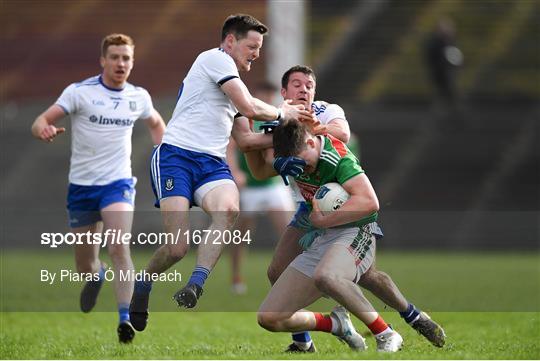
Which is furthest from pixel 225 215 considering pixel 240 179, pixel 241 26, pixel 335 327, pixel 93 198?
pixel 240 179

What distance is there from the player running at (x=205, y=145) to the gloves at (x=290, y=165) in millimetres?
491

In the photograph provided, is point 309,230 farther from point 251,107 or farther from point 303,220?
point 251,107

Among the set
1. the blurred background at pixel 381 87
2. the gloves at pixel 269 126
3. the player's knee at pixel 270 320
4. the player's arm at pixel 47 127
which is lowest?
the blurred background at pixel 381 87

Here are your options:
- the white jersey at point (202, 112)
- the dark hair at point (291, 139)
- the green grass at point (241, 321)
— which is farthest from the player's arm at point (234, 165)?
the dark hair at point (291, 139)

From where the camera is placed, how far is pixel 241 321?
10.5 m

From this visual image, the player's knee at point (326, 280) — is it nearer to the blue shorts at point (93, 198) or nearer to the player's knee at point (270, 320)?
the player's knee at point (270, 320)

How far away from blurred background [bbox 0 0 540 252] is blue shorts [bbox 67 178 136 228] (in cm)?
1111

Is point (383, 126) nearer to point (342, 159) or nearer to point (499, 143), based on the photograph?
point (499, 143)

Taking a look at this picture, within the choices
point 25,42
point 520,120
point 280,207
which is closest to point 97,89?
point 280,207

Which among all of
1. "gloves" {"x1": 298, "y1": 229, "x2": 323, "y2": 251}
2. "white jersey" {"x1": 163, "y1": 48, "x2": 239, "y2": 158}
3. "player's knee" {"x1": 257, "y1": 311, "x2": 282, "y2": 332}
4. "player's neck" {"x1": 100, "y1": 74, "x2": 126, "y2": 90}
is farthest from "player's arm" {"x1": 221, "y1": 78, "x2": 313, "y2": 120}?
"player's neck" {"x1": 100, "y1": 74, "x2": 126, "y2": 90}

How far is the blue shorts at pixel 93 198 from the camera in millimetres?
9273

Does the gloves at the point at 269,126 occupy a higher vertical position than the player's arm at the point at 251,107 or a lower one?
lower

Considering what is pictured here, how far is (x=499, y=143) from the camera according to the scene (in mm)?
24047

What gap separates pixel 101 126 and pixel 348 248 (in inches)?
110
